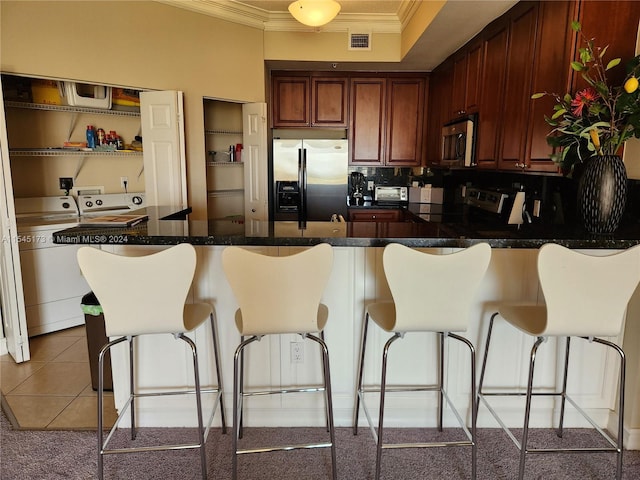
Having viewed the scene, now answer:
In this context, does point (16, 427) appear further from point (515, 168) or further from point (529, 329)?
point (515, 168)

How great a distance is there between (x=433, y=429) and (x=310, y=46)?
358cm

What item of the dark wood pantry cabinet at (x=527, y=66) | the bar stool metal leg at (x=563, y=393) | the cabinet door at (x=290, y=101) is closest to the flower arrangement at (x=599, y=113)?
the dark wood pantry cabinet at (x=527, y=66)

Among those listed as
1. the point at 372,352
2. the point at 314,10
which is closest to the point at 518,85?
the point at 314,10

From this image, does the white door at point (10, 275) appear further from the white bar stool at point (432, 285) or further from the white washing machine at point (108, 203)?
the white bar stool at point (432, 285)

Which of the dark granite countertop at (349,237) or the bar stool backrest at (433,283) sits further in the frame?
the dark granite countertop at (349,237)

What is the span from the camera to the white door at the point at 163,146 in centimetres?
352

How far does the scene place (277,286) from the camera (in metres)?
1.56

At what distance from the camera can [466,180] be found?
4.24 m

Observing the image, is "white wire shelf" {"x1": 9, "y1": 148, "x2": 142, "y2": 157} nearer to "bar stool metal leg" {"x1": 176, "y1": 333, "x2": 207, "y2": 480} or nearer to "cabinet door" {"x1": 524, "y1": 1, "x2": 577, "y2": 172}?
"bar stool metal leg" {"x1": 176, "y1": 333, "x2": 207, "y2": 480}

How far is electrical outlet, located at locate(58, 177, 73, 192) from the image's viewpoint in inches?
147

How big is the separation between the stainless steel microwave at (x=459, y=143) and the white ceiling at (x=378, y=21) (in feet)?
2.16

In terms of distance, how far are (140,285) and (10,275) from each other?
191 centimetres

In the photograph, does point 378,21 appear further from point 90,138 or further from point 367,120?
point 90,138

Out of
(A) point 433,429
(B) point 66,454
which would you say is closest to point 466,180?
(A) point 433,429
